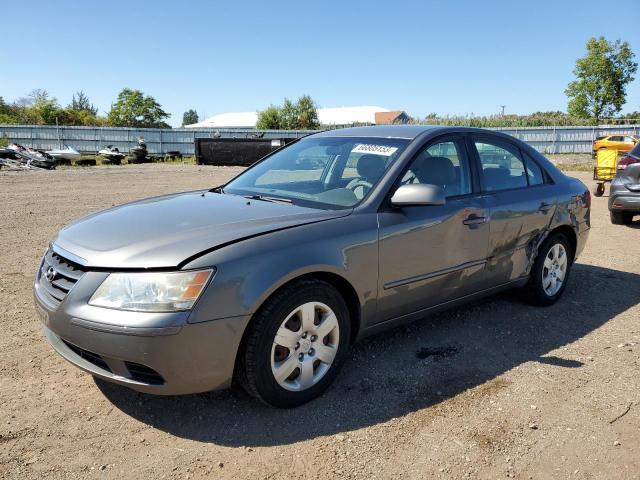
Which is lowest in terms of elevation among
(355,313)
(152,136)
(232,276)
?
(355,313)

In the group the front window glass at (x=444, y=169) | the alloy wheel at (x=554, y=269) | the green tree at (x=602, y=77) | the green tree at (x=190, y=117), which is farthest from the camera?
the green tree at (x=190, y=117)

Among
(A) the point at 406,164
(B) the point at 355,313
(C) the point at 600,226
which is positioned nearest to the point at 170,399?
(B) the point at 355,313

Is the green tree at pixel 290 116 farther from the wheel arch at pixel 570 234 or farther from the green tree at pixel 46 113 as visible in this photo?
the wheel arch at pixel 570 234

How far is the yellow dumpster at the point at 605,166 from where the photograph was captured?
14.1m

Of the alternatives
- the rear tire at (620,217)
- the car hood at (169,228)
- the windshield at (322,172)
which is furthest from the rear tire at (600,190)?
the car hood at (169,228)

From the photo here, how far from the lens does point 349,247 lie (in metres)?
3.15

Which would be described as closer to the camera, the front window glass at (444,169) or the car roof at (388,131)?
the front window glass at (444,169)

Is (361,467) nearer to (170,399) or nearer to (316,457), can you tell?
(316,457)

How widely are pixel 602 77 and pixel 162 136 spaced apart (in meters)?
38.9

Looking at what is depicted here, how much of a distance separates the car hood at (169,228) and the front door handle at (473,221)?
42.7 inches

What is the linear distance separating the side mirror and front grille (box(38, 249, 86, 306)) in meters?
1.89

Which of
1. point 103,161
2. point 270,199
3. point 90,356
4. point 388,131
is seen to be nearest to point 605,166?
point 388,131

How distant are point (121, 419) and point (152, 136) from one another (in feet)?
105

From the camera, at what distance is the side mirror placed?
10.8 ft
